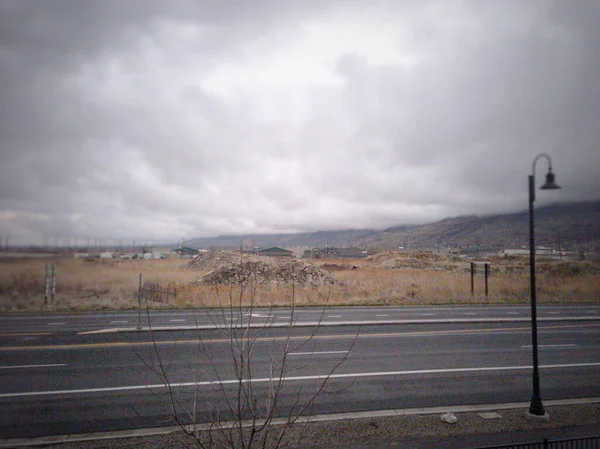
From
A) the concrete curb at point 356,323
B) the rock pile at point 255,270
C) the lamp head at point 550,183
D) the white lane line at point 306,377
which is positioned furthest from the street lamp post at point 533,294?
the concrete curb at point 356,323

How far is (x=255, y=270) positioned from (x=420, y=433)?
15.6 feet

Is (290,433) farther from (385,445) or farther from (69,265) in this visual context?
(69,265)

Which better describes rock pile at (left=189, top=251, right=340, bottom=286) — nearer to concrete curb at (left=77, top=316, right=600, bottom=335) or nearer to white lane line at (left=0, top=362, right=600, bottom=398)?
concrete curb at (left=77, top=316, right=600, bottom=335)

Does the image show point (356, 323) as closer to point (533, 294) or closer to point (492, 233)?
point (492, 233)

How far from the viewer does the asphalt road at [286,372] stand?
23.7ft

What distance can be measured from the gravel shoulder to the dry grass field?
26.8 ft

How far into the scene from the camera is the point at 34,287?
Result: 9602 mm

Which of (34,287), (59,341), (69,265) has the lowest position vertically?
(59,341)

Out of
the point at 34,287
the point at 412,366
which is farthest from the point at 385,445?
the point at 34,287

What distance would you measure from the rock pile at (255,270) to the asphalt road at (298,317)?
1933 mm

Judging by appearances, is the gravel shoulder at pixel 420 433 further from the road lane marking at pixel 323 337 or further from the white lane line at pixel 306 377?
the road lane marking at pixel 323 337

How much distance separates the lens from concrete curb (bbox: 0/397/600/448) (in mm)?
5910

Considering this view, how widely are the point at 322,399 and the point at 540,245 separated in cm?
1081

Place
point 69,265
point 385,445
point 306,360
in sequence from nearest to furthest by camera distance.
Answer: point 385,445
point 69,265
point 306,360
